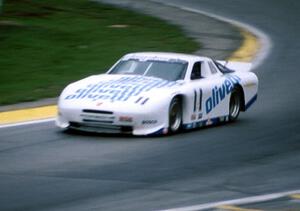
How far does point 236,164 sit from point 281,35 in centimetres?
1502

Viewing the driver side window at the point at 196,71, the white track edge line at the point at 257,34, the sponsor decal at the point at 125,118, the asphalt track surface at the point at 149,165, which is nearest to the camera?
the asphalt track surface at the point at 149,165

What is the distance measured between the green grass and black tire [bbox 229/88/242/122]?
345cm

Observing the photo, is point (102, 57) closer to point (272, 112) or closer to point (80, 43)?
point (80, 43)

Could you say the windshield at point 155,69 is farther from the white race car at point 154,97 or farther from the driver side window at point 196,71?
the driver side window at point 196,71

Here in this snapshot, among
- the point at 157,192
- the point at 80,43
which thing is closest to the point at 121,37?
the point at 80,43

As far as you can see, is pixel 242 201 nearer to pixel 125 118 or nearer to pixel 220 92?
pixel 125 118

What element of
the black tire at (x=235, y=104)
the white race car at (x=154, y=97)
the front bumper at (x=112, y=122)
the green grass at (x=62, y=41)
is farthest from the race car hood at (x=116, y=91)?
the green grass at (x=62, y=41)

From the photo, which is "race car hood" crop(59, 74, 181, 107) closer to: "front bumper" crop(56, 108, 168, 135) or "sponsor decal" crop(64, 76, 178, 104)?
"sponsor decal" crop(64, 76, 178, 104)

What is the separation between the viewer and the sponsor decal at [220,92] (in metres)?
16.2

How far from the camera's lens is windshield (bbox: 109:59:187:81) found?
15.9 meters

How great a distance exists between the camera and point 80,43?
79.0 feet

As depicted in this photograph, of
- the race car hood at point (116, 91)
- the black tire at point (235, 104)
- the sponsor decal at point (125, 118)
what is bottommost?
the black tire at point (235, 104)

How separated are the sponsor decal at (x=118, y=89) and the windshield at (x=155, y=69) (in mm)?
306

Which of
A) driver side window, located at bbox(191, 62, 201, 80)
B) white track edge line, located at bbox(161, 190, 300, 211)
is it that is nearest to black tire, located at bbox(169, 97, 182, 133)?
driver side window, located at bbox(191, 62, 201, 80)
